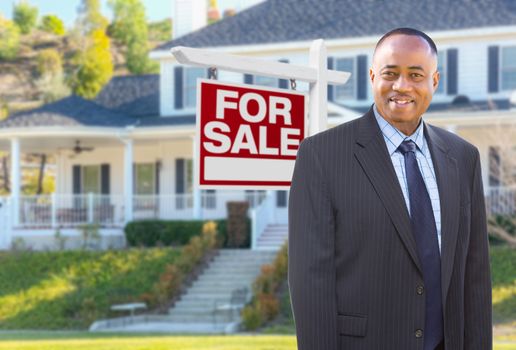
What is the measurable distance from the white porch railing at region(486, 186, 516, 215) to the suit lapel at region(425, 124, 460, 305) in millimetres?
21847

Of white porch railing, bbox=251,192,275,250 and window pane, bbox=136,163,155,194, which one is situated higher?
window pane, bbox=136,163,155,194

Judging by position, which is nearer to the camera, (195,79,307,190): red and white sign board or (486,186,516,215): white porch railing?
(195,79,307,190): red and white sign board

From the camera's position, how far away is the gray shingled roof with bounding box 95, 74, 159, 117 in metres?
33.7

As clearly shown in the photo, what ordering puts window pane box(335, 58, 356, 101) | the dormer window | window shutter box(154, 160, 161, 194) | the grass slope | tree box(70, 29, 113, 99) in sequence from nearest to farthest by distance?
the grass slope
the dormer window
window pane box(335, 58, 356, 101)
window shutter box(154, 160, 161, 194)
tree box(70, 29, 113, 99)

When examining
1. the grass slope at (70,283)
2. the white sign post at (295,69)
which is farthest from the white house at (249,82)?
the white sign post at (295,69)

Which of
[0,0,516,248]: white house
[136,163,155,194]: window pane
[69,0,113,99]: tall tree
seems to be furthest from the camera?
[69,0,113,99]: tall tree

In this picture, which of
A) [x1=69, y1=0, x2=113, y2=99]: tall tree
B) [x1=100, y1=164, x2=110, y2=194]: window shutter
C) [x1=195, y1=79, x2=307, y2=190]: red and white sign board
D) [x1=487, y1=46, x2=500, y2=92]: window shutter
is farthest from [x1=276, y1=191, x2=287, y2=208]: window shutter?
[x1=69, y1=0, x2=113, y2=99]: tall tree

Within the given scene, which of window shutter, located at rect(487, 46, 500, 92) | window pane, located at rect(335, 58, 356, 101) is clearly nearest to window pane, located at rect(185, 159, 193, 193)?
window pane, located at rect(335, 58, 356, 101)

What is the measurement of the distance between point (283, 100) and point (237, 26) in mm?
27050

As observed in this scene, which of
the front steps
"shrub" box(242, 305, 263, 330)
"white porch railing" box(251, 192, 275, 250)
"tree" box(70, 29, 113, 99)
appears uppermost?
"tree" box(70, 29, 113, 99)

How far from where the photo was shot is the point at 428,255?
361 cm

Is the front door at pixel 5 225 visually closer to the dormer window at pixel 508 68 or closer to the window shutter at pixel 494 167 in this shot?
the window shutter at pixel 494 167

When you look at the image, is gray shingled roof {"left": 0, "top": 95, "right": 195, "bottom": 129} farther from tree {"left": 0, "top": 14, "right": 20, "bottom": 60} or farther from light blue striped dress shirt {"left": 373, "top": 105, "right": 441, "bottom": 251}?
tree {"left": 0, "top": 14, "right": 20, "bottom": 60}

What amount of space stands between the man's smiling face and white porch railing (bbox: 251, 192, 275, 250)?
2278 centimetres
